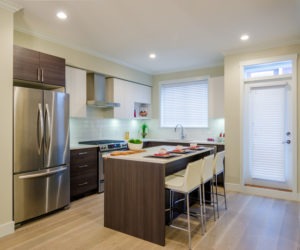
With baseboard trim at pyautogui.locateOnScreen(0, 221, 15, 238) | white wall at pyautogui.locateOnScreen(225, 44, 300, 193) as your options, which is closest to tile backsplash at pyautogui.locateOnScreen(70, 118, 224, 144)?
white wall at pyautogui.locateOnScreen(225, 44, 300, 193)

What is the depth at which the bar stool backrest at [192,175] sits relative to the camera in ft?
7.73

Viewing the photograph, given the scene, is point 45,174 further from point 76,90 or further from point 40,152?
point 76,90

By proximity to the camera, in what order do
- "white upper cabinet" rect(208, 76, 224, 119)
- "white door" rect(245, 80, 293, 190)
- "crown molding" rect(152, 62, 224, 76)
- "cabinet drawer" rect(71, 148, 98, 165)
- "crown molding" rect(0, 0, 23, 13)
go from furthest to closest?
"crown molding" rect(152, 62, 224, 76)
"white upper cabinet" rect(208, 76, 224, 119)
"white door" rect(245, 80, 293, 190)
"cabinet drawer" rect(71, 148, 98, 165)
"crown molding" rect(0, 0, 23, 13)

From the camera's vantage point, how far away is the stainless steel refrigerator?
2.80 metres

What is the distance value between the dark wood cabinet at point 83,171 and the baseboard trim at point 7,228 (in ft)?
3.67

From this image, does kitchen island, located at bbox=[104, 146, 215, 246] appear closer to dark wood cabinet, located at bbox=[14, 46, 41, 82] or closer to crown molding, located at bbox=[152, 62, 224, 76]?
dark wood cabinet, located at bbox=[14, 46, 41, 82]

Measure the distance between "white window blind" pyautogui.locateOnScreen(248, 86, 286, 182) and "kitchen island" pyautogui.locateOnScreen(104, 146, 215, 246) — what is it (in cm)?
234

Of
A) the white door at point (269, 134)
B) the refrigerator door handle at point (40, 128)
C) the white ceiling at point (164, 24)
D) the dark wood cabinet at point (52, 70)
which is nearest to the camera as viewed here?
the white ceiling at point (164, 24)

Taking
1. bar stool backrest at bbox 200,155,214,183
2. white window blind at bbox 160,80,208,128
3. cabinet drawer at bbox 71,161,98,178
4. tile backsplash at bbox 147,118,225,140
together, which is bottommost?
cabinet drawer at bbox 71,161,98,178

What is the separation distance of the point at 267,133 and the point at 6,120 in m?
4.22

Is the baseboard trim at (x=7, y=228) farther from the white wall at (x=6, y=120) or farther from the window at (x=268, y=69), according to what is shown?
the window at (x=268, y=69)

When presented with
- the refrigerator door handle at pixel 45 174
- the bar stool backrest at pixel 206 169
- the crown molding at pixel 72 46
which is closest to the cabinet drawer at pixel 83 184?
the refrigerator door handle at pixel 45 174

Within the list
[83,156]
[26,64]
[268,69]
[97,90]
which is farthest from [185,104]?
[26,64]

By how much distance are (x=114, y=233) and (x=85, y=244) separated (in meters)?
0.37
